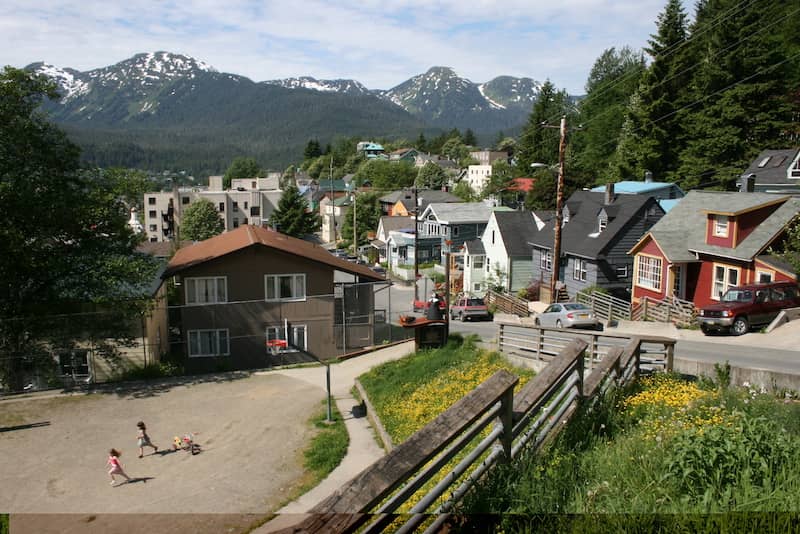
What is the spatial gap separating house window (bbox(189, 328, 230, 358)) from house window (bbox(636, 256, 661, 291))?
23.5m

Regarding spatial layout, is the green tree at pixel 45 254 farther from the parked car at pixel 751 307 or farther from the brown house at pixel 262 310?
the parked car at pixel 751 307

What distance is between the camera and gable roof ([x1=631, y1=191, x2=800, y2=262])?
28.9 metres

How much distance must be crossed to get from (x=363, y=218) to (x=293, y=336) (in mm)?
68734

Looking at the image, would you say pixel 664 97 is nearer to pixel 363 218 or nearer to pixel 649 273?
pixel 649 273

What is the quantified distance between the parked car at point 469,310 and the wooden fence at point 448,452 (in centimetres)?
3605

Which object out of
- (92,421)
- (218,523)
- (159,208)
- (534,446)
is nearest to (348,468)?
(218,523)

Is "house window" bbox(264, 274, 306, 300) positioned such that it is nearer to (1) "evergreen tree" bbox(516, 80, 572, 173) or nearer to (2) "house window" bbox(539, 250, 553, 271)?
(2) "house window" bbox(539, 250, 553, 271)

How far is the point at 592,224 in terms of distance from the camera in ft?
147

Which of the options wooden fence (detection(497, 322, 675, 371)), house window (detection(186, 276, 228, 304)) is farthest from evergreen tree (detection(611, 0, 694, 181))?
wooden fence (detection(497, 322, 675, 371))

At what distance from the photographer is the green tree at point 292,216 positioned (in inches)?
3807

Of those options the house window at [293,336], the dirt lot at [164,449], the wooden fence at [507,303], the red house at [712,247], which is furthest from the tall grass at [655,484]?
the wooden fence at [507,303]

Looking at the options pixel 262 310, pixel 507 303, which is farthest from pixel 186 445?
pixel 507 303

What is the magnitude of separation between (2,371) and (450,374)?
21110 mm

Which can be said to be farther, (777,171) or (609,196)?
(777,171)
